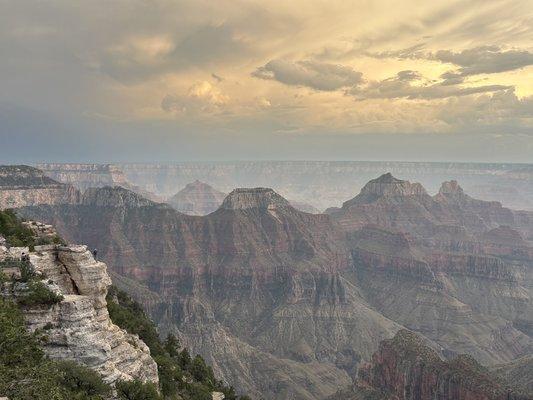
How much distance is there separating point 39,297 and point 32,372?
9145mm

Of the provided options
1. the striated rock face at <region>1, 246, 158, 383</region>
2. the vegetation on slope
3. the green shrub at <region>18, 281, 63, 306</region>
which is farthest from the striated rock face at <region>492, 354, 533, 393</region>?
the green shrub at <region>18, 281, 63, 306</region>

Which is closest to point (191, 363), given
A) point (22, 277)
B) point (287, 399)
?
point (22, 277)

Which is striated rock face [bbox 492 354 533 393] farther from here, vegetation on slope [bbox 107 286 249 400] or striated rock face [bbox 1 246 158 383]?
striated rock face [bbox 1 246 158 383]

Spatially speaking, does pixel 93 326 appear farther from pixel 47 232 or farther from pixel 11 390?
pixel 47 232

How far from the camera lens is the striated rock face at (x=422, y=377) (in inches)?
4338

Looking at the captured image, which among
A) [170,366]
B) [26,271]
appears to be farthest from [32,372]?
[170,366]

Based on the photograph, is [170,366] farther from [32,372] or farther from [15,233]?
[32,372]

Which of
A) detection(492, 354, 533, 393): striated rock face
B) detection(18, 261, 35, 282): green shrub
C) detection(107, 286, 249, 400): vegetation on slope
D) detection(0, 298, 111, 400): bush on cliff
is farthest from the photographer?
detection(492, 354, 533, 393): striated rock face

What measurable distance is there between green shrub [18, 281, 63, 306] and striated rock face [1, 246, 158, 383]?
512 millimetres

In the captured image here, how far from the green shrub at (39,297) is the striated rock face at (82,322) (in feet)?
1.68

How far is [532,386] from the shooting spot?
409 ft

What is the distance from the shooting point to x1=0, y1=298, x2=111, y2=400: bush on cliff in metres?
40.2

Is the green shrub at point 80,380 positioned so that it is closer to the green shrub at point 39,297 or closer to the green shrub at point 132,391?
the green shrub at point 132,391

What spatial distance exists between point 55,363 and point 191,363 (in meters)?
57.3
